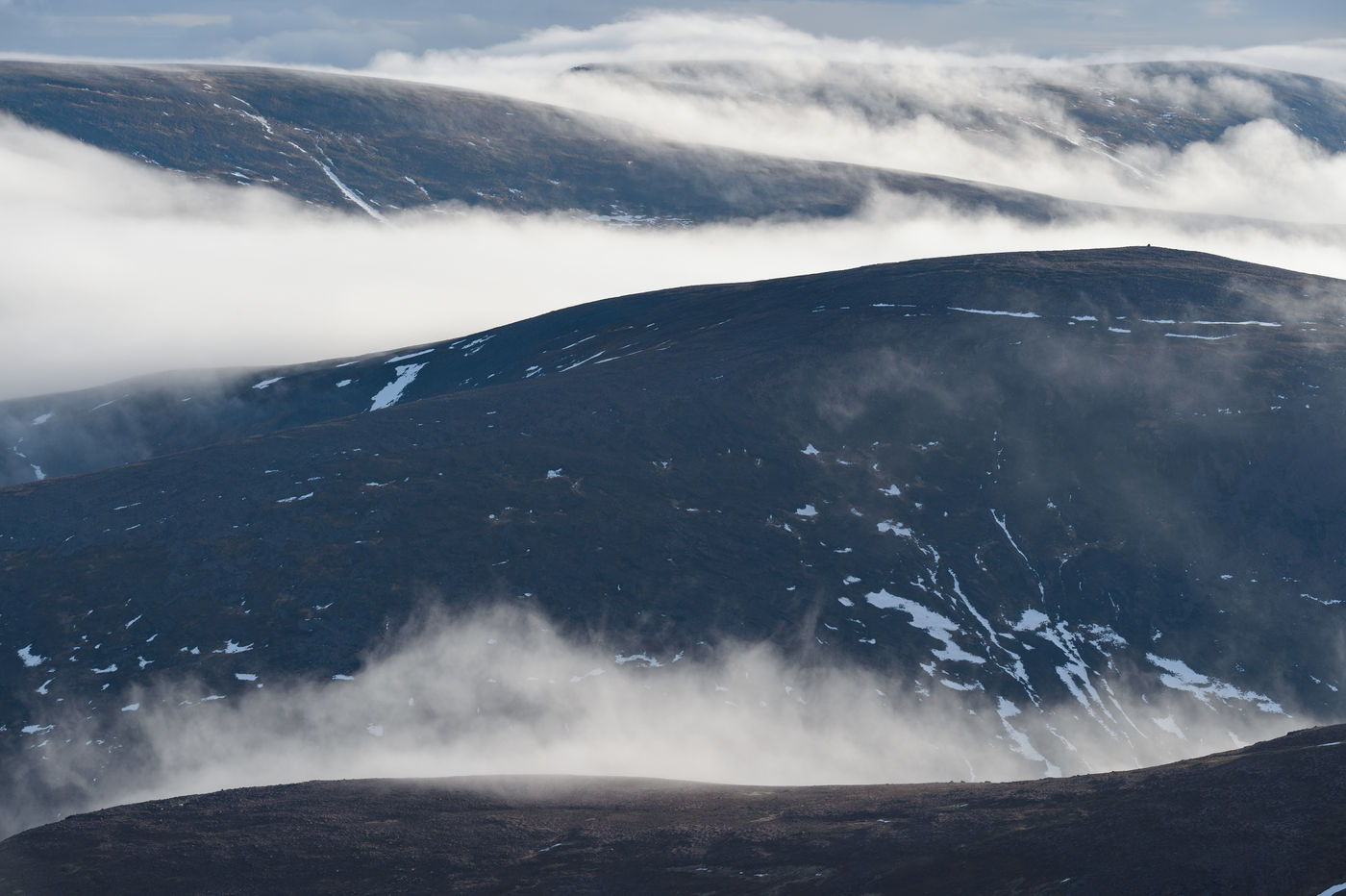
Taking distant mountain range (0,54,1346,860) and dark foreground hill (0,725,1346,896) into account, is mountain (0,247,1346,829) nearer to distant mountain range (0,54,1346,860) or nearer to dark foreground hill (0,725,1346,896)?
distant mountain range (0,54,1346,860)

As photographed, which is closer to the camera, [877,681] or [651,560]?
[877,681]

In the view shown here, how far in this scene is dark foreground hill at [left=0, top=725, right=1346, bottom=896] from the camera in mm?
73750

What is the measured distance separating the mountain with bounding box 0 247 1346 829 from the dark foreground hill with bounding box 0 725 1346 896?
3680cm

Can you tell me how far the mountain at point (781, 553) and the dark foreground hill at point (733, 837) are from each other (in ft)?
121

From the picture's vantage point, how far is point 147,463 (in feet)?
652

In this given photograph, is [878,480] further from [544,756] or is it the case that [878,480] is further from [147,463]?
[147,463]

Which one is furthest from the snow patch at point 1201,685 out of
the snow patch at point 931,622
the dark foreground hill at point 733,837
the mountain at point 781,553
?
the dark foreground hill at point 733,837

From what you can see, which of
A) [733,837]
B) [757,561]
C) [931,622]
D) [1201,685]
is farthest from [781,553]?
[733,837]

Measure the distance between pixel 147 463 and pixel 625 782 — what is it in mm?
116506

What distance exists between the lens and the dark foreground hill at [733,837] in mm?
73750

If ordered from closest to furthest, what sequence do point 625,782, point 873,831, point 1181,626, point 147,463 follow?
1. point 873,831
2. point 625,782
3. point 1181,626
4. point 147,463

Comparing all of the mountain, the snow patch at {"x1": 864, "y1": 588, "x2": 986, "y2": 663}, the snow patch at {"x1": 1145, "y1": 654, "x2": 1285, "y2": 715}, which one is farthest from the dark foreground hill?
the snow patch at {"x1": 1145, "y1": 654, "x2": 1285, "y2": 715}

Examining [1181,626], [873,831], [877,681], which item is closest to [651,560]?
[877,681]

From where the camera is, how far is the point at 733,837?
9150cm
